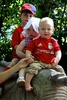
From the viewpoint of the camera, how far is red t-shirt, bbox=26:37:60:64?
362 cm

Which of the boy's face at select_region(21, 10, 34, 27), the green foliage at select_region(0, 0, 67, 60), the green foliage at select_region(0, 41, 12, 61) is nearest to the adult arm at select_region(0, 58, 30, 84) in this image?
the boy's face at select_region(21, 10, 34, 27)

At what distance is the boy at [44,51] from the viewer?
141 inches

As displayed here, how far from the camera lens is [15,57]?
13.2 ft

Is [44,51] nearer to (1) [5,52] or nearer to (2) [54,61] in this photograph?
(2) [54,61]

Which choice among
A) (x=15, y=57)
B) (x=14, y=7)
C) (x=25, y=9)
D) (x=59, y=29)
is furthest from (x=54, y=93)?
(x=14, y=7)

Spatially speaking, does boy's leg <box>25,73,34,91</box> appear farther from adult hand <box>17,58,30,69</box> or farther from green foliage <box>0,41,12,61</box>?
green foliage <box>0,41,12,61</box>

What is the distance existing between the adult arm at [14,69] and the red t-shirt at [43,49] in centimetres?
12

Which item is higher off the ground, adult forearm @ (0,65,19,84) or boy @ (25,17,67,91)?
boy @ (25,17,67,91)

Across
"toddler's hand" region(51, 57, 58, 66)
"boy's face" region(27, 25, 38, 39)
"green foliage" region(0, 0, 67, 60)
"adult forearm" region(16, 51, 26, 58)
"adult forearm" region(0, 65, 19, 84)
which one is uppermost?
"green foliage" region(0, 0, 67, 60)

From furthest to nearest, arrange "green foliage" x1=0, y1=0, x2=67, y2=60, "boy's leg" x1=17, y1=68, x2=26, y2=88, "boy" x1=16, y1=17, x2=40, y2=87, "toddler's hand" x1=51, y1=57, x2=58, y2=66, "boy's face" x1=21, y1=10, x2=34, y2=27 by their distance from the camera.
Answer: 1. "green foliage" x1=0, y1=0, x2=67, y2=60
2. "boy's face" x1=21, y1=10, x2=34, y2=27
3. "boy" x1=16, y1=17, x2=40, y2=87
4. "toddler's hand" x1=51, y1=57, x2=58, y2=66
5. "boy's leg" x1=17, y1=68, x2=26, y2=88

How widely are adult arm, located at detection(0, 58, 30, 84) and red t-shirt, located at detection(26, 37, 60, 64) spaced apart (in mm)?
120

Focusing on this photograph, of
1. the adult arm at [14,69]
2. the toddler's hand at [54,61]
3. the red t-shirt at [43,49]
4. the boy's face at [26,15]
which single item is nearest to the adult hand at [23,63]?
the adult arm at [14,69]

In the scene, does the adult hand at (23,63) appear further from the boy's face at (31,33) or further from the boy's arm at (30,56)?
the boy's face at (31,33)

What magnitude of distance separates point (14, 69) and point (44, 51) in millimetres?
378
